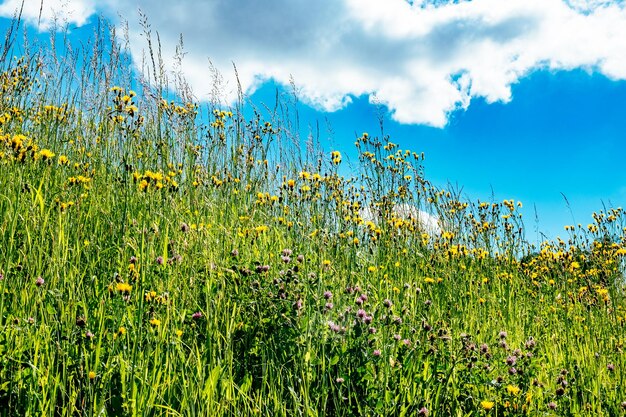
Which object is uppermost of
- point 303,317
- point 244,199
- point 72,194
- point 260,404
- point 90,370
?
point 244,199

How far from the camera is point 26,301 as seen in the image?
2158mm

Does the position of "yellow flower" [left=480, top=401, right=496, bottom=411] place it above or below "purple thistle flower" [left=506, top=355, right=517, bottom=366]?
below

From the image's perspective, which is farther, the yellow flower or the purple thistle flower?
the purple thistle flower

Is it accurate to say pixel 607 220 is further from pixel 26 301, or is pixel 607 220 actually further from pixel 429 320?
pixel 26 301

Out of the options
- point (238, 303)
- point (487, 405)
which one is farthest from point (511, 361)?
point (238, 303)

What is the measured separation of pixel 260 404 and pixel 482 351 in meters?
1.04

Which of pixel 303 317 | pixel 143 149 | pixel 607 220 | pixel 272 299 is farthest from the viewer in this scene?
pixel 607 220

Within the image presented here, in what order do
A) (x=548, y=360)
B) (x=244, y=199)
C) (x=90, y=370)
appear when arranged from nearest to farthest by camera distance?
1. (x=90, y=370)
2. (x=548, y=360)
3. (x=244, y=199)

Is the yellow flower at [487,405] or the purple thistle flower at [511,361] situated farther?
the purple thistle flower at [511,361]

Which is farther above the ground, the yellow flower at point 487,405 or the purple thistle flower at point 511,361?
the purple thistle flower at point 511,361

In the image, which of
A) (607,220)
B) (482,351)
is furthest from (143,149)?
(607,220)

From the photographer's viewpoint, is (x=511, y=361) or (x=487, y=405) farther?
(x=511, y=361)

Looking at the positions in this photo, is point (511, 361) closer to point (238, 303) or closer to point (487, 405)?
point (487, 405)

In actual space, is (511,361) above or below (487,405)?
above
